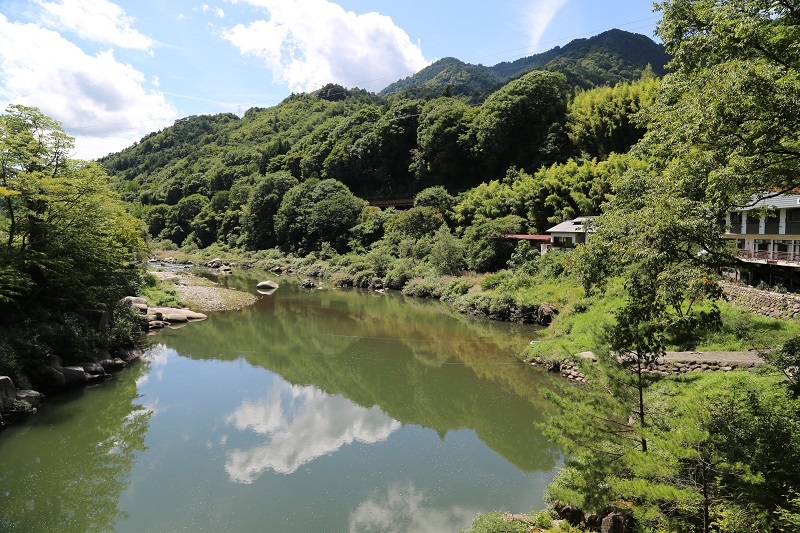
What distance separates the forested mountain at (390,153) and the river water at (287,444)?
2534 centimetres

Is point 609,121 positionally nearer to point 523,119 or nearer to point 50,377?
point 523,119

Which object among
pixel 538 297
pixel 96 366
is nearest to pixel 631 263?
pixel 538 297

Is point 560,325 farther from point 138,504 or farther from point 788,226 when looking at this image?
point 138,504

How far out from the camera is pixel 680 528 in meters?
5.62

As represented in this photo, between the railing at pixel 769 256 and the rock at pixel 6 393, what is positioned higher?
the railing at pixel 769 256

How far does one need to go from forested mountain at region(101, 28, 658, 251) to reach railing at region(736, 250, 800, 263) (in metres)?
15.7

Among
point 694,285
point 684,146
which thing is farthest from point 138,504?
point 684,146

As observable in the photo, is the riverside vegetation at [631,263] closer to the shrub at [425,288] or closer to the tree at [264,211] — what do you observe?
the shrub at [425,288]

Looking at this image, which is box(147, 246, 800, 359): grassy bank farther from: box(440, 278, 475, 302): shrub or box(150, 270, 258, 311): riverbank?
box(150, 270, 258, 311): riverbank

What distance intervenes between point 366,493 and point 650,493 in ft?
20.4

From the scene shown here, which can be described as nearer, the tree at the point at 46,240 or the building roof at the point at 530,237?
the tree at the point at 46,240

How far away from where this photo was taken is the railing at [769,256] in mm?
18234

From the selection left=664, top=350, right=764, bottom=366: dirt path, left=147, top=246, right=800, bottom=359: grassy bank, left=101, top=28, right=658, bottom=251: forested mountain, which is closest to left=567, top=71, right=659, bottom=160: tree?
left=101, top=28, right=658, bottom=251: forested mountain

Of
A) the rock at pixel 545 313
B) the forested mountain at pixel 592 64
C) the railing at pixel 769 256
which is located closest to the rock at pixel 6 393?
the rock at pixel 545 313
